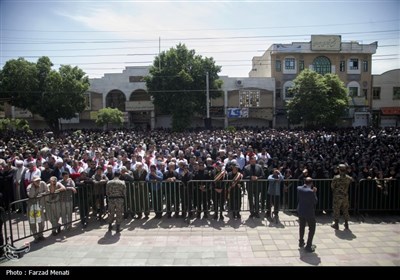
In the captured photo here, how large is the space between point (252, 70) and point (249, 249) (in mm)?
50469

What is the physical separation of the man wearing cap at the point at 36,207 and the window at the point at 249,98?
114 feet

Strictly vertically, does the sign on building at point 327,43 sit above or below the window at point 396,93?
above

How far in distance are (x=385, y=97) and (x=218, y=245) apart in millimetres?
45376

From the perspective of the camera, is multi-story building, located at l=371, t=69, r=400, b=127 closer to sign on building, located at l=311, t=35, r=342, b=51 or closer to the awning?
the awning

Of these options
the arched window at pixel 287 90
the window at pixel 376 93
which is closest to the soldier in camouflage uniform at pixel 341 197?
the arched window at pixel 287 90

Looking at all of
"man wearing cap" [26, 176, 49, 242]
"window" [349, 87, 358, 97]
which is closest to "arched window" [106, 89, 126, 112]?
"window" [349, 87, 358, 97]

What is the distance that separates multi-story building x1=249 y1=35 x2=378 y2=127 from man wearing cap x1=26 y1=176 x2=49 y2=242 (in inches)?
1458

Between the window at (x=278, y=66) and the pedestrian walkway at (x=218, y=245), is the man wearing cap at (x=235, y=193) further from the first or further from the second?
the window at (x=278, y=66)

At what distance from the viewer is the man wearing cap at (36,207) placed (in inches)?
261

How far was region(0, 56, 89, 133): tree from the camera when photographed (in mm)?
32156

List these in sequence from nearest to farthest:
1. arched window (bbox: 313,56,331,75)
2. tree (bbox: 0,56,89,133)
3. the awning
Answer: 1. tree (bbox: 0,56,89,133)
2. the awning
3. arched window (bbox: 313,56,331,75)

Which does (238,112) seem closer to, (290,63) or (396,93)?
(290,63)

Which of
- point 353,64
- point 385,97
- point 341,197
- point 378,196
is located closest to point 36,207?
point 341,197

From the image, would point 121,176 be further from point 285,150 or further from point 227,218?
point 285,150
